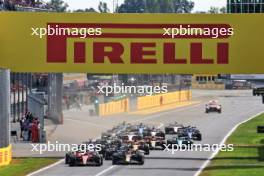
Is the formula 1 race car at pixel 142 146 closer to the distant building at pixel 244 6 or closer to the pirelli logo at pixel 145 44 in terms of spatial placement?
the pirelli logo at pixel 145 44

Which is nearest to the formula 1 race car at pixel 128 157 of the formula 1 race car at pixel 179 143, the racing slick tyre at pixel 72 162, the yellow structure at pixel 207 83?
the racing slick tyre at pixel 72 162

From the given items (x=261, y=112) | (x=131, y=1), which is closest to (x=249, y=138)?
(x=261, y=112)

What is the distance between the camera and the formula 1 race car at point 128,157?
44094mm

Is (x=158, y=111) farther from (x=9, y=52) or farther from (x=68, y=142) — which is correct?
(x=9, y=52)

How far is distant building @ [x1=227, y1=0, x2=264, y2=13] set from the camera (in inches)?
2938

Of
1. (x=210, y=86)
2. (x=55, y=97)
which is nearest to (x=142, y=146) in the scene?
(x=55, y=97)

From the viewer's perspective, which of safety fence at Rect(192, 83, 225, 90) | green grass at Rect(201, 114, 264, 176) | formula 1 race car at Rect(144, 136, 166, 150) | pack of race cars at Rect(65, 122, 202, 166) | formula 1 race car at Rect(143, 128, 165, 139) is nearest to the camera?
green grass at Rect(201, 114, 264, 176)

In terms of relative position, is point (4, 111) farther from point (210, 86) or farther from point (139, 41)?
point (210, 86)

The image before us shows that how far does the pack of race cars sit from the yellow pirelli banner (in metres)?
5.97

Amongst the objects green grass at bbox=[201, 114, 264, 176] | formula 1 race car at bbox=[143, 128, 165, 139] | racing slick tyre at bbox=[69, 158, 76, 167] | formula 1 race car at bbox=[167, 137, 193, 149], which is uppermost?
formula 1 race car at bbox=[143, 128, 165, 139]

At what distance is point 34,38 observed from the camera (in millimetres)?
38906

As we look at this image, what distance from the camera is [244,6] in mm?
74812

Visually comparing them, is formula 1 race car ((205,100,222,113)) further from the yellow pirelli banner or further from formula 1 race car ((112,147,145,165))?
the yellow pirelli banner

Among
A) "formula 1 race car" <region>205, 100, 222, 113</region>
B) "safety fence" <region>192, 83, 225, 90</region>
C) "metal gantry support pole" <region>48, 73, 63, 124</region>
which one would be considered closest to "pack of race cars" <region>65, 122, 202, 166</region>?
"metal gantry support pole" <region>48, 73, 63, 124</region>
